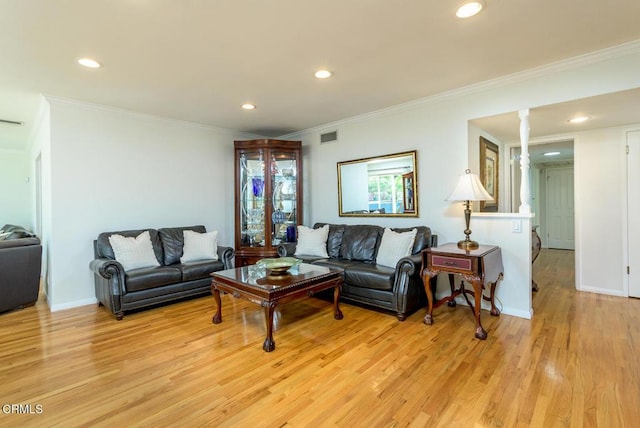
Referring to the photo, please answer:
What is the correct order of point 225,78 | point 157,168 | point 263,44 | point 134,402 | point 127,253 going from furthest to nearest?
point 157,168 → point 127,253 → point 225,78 → point 263,44 → point 134,402

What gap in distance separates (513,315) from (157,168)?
4547 millimetres

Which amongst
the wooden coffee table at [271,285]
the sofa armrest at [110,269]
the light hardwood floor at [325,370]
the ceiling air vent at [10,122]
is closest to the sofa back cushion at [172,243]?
the sofa armrest at [110,269]

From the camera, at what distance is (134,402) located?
181cm

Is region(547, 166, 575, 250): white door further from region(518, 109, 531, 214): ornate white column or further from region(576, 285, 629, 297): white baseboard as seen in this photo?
region(518, 109, 531, 214): ornate white column

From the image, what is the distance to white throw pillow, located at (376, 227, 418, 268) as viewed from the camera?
336cm

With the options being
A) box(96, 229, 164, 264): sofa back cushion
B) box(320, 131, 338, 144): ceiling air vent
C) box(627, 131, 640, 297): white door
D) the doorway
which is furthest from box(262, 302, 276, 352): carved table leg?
the doorway

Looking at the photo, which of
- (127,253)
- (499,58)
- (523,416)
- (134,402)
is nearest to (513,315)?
(523,416)

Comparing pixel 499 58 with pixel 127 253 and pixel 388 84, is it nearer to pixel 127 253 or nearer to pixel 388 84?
pixel 388 84

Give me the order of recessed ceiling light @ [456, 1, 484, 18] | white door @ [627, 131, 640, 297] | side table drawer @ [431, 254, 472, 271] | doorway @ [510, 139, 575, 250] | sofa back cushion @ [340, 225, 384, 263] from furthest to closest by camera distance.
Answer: doorway @ [510, 139, 575, 250], sofa back cushion @ [340, 225, 384, 263], white door @ [627, 131, 640, 297], side table drawer @ [431, 254, 472, 271], recessed ceiling light @ [456, 1, 484, 18]

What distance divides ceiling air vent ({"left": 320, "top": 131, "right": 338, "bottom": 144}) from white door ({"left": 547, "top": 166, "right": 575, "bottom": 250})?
5865 millimetres

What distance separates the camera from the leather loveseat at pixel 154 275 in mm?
3145

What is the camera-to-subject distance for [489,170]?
3.99m

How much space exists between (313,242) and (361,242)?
66 cm

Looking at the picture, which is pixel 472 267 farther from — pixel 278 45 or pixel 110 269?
pixel 110 269
